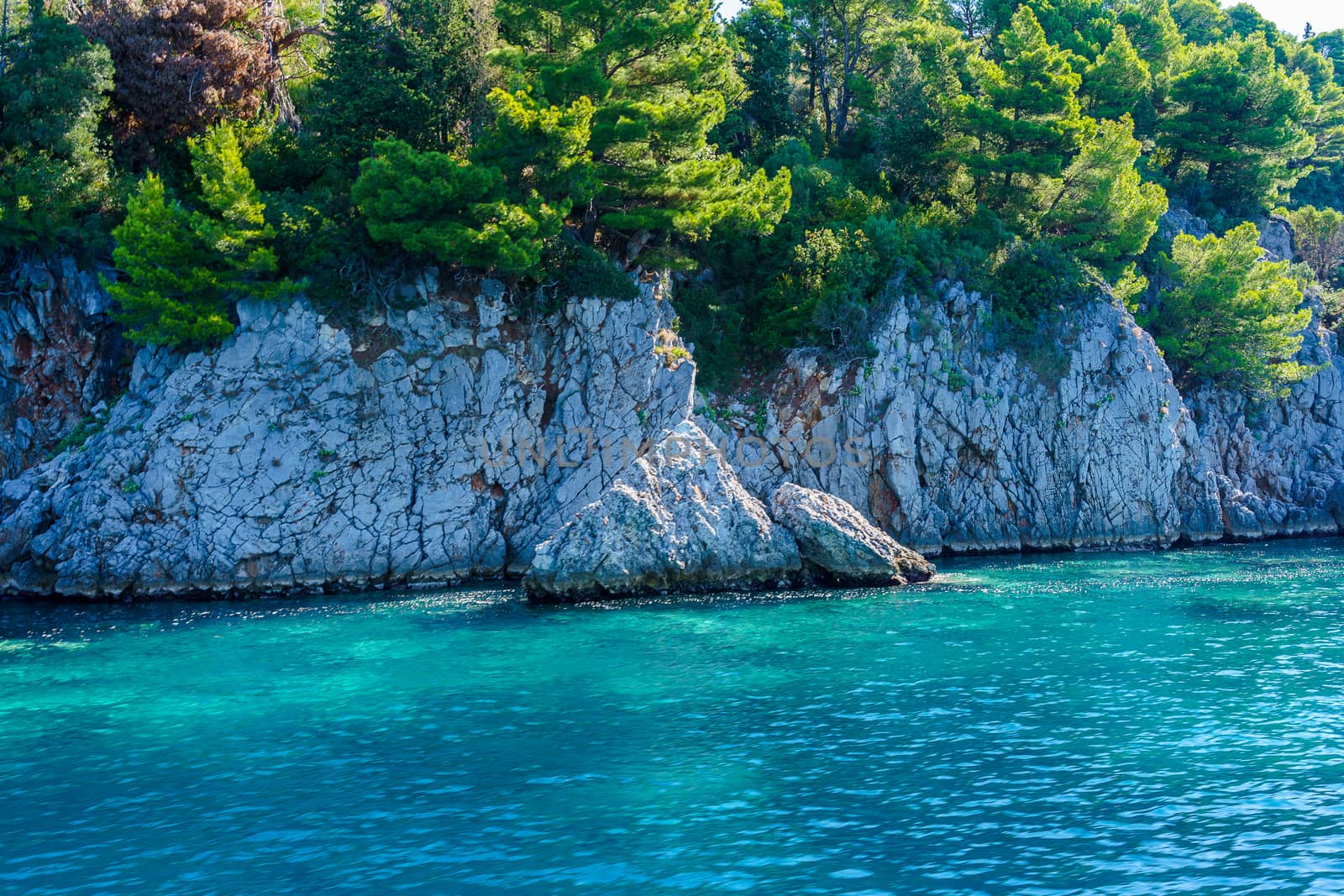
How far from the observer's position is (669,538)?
3278 cm

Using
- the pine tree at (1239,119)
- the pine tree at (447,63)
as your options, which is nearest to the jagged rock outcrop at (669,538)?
the pine tree at (447,63)

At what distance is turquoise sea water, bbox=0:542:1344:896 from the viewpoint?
13.5 m

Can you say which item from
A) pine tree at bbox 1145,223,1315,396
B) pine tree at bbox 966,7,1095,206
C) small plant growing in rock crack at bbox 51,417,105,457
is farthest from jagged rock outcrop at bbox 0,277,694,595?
pine tree at bbox 1145,223,1315,396

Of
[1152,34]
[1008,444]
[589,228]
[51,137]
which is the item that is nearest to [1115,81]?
[1152,34]

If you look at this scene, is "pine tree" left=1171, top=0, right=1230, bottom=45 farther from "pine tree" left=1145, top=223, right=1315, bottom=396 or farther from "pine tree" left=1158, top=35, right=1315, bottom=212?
"pine tree" left=1145, top=223, right=1315, bottom=396

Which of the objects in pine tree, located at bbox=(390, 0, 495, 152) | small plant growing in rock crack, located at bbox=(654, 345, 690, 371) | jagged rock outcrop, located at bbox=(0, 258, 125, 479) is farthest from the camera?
pine tree, located at bbox=(390, 0, 495, 152)

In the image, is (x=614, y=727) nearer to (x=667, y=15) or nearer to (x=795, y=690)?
(x=795, y=690)

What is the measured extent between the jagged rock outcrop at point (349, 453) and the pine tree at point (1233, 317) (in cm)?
2631

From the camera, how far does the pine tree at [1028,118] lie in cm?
4759

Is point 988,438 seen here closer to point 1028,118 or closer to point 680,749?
point 1028,118

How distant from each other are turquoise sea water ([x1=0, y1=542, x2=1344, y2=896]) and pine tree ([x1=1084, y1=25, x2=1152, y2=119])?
114ft

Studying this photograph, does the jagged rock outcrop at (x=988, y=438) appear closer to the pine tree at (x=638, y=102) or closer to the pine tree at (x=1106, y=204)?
the pine tree at (x=1106, y=204)

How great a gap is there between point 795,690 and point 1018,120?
3465 cm

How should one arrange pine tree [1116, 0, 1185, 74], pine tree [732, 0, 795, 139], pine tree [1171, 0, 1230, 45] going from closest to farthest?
1. pine tree [732, 0, 795, 139]
2. pine tree [1116, 0, 1185, 74]
3. pine tree [1171, 0, 1230, 45]
